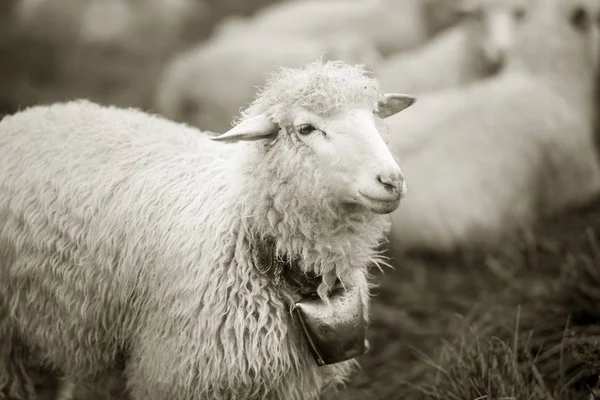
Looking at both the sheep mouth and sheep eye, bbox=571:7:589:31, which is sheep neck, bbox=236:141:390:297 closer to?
the sheep mouth

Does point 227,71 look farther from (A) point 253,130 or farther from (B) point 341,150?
(B) point 341,150

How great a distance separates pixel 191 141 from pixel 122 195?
0.41 meters

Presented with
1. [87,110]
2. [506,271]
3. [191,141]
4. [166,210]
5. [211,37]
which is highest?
[211,37]

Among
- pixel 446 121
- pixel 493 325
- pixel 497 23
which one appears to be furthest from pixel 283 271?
pixel 497 23

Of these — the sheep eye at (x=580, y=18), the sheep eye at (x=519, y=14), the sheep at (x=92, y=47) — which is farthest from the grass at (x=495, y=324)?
the sheep at (x=92, y=47)

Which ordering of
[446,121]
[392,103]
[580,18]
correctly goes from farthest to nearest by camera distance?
[580,18] < [446,121] < [392,103]

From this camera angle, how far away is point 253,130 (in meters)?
2.46

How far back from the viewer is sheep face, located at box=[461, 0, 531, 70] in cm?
649

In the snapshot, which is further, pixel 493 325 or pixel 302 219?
pixel 493 325

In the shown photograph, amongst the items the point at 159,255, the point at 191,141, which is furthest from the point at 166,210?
the point at 191,141

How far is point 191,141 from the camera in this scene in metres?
3.02

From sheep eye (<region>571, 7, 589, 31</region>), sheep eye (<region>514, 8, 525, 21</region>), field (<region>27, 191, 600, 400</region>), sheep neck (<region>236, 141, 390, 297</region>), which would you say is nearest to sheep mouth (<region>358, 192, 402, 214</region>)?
sheep neck (<region>236, 141, 390, 297</region>)

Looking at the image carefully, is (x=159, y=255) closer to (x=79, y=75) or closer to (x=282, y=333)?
(x=282, y=333)

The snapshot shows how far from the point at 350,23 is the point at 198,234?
18.8 ft
